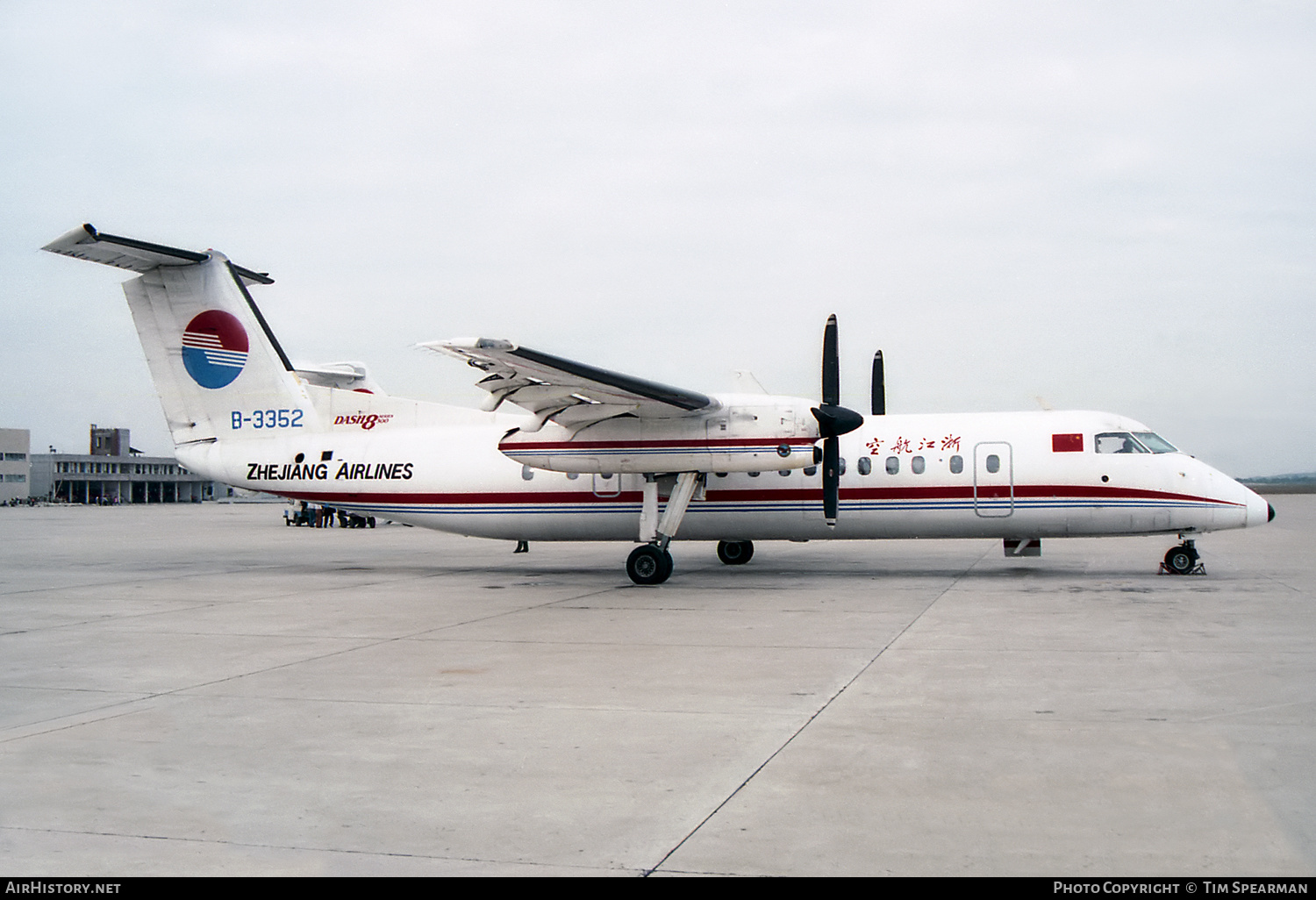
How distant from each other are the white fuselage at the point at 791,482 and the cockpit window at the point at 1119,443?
0.11 meters

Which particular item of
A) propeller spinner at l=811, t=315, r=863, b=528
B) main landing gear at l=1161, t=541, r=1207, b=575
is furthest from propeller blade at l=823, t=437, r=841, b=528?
main landing gear at l=1161, t=541, r=1207, b=575

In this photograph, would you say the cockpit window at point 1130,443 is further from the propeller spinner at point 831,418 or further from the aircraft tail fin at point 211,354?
the aircraft tail fin at point 211,354

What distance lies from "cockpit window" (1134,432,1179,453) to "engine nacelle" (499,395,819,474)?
18.9 feet

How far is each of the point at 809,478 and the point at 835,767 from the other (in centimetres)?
1213

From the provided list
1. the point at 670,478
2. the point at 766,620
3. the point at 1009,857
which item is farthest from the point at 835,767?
the point at 670,478

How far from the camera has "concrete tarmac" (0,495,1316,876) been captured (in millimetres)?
4535

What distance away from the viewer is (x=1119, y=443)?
16953 mm

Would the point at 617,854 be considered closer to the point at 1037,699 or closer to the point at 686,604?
the point at 1037,699

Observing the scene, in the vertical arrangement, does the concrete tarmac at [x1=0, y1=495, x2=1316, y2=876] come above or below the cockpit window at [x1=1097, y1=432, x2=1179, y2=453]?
below

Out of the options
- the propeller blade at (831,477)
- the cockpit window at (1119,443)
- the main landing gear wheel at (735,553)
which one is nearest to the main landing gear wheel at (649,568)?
the propeller blade at (831,477)

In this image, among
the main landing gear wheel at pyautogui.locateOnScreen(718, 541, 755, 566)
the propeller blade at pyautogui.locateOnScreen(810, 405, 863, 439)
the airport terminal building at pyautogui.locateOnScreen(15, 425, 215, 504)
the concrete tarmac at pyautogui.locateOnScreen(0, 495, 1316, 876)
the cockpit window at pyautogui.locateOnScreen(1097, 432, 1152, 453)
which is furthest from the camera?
the airport terminal building at pyautogui.locateOnScreen(15, 425, 215, 504)

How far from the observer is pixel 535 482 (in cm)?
1852

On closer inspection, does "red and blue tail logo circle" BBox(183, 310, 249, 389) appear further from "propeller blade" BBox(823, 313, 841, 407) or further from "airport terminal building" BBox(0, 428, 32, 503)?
"airport terminal building" BBox(0, 428, 32, 503)

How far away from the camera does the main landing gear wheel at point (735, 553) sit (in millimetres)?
20547
